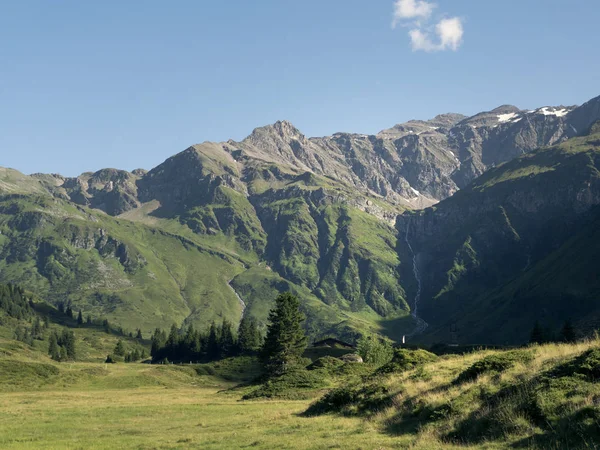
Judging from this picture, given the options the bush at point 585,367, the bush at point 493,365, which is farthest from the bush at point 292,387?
the bush at point 585,367

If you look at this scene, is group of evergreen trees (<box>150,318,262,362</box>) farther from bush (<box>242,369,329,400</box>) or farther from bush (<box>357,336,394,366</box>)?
bush (<box>242,369,329,400</box>)

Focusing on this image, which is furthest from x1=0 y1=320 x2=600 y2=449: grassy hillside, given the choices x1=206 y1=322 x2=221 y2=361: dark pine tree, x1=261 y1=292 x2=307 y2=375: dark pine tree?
x1=206 y1=322 x2=221 y2=361: dark pine tree

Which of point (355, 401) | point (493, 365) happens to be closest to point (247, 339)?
point (355, 401)

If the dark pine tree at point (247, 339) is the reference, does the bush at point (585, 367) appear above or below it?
above

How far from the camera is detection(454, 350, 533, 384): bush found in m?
30.2

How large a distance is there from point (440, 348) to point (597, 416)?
6748 inches

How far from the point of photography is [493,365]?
30.7 m

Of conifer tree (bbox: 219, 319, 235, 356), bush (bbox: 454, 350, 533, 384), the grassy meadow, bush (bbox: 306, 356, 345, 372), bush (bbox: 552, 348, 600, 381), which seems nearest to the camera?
the grassy meadow

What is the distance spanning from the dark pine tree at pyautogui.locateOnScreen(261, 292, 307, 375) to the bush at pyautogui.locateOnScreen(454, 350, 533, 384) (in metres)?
80.1

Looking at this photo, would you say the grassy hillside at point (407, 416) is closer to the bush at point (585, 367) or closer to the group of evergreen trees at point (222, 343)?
the bush at point (585, 367)

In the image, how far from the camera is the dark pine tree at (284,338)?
112m

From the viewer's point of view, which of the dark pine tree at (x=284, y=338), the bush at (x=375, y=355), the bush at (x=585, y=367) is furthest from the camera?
the dark pine tree at (x=284, y=338)

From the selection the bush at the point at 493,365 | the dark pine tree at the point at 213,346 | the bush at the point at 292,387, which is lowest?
the dark pine tree at the point at 213,346

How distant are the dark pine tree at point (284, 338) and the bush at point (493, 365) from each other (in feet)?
263
